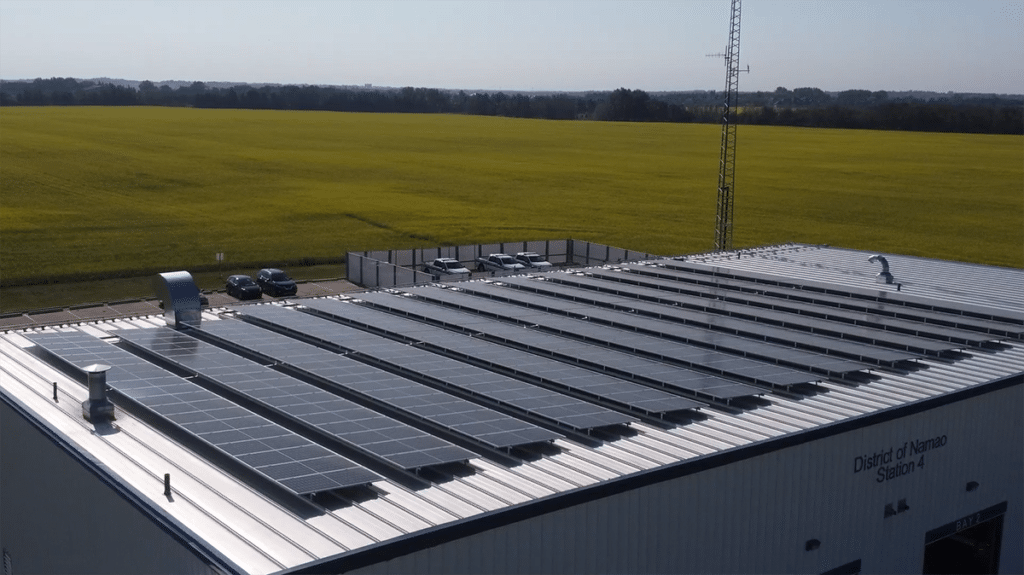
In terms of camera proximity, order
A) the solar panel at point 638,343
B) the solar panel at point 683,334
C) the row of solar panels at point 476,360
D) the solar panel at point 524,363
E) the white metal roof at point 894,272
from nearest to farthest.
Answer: the row of solar panels at point 476,360 → the solar panel at point 524,363 → the solar panel at point 638,343 → the solar panel at point 683,334 → the white metal roof at point 894,272

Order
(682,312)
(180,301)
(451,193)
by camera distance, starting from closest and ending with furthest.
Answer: (180,301) < (682,312) < (451,193)

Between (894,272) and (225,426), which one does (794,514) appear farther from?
(894,272)

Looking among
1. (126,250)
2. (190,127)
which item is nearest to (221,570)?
(126,250)

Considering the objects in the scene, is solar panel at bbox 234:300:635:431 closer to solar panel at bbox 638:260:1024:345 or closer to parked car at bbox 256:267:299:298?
solar panel at bbox 638:260:1024:345

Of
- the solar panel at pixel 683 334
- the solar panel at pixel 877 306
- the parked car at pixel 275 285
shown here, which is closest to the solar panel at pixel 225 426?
the solar panel at pixel 683 334

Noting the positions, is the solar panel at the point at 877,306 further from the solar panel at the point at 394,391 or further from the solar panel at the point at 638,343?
the solar panel at the point at 394,391

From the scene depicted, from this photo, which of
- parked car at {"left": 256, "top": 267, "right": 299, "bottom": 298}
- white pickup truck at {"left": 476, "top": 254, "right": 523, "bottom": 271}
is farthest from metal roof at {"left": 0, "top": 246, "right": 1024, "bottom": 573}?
parked car at {"left": 256, "top": 267, "right": 299, "bottom": 298}

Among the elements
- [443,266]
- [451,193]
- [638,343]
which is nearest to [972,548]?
[638,343]
